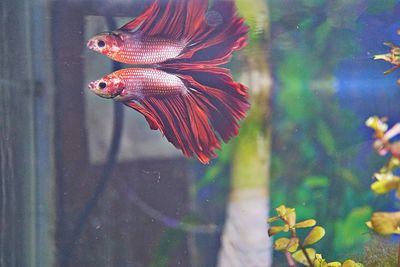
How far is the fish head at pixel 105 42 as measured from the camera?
6.05ft

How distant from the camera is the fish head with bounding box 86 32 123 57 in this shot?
184 cm

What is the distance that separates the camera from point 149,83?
186cm

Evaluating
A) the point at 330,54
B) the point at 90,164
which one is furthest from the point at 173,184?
the point at 330,54

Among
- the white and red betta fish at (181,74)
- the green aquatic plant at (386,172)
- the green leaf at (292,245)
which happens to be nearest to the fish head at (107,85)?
the white and red betta fish at (181,74)

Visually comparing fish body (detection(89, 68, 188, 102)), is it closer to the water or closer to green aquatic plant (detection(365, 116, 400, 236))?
the water

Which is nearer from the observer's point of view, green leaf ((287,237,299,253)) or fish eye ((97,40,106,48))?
green leaf ((287,237,299,253))

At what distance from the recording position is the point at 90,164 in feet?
6.15

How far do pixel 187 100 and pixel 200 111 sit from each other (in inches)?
2.6

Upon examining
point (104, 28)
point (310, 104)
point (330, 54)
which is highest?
point (104, 28)

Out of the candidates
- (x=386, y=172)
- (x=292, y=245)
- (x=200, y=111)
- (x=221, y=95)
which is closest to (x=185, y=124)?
(x=200, y=111)

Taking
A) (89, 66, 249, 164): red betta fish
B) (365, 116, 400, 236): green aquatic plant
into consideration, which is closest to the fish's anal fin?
(89, 66, 249, 164): red betta fish

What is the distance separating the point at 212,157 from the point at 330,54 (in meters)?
0.61

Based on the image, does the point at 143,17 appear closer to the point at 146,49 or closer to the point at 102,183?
the point at 146,49

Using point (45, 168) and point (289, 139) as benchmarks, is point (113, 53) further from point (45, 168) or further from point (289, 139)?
point (289, 139)
